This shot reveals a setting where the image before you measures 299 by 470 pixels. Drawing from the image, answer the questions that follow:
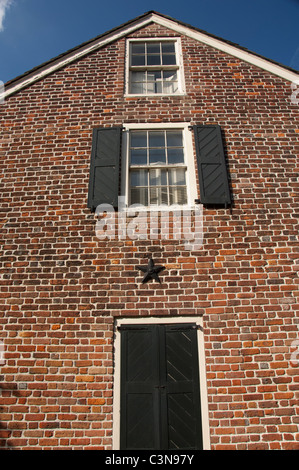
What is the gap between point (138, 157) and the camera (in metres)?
5.75

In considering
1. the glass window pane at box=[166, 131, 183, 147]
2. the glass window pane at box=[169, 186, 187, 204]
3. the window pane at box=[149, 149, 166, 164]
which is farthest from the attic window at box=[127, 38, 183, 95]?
the glass window pane at box=[169, 186, 187, 204]

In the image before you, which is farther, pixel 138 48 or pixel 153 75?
pixel 138 48

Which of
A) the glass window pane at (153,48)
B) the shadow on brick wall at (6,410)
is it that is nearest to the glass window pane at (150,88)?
the glass window pane at (153,48)

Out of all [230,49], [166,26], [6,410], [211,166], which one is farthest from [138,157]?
[6,410]

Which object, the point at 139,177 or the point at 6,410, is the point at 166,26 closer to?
the point at 139,177

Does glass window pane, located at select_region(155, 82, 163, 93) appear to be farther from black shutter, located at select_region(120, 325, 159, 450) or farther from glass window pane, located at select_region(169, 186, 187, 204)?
black shutter, located at select_region(120, 325, 159, 450)

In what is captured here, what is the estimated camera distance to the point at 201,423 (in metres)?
4.00

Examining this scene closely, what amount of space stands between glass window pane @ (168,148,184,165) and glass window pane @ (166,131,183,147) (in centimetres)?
11

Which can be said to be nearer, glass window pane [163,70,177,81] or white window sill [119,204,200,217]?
white window sill [119,204,200,217]

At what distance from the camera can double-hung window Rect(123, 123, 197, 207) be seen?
5414mm

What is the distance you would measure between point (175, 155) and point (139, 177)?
2.53 feet

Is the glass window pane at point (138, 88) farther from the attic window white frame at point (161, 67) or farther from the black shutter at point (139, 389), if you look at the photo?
the black shutter at point (139, 389)
